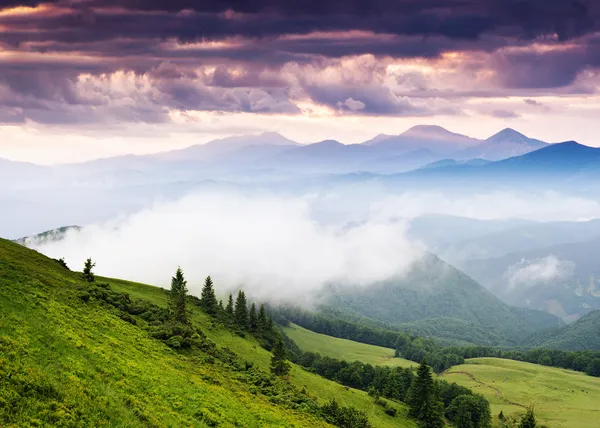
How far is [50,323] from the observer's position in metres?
40.3

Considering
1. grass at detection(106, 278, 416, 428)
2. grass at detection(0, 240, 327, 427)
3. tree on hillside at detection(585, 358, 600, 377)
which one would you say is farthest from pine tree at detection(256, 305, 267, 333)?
tree on hillside at detection(585, 358, 600, 377)

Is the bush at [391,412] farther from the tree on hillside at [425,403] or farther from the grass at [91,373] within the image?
the grass at [91,373]

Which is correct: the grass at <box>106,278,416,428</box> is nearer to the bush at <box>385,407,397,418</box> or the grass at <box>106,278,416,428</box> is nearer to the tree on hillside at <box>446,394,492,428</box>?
the bush at <box>385,407,397,418</box>

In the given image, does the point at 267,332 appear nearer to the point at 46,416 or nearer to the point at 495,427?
the point at 495,427

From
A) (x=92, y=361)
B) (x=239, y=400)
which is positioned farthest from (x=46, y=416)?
(x=239, y=400)

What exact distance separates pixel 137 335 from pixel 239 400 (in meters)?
15.4

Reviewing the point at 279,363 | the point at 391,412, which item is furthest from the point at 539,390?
the point at 279,363

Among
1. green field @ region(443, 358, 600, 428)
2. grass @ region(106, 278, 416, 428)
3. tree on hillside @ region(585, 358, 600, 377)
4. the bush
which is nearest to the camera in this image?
grass @ region(106, 278, 416, 428)

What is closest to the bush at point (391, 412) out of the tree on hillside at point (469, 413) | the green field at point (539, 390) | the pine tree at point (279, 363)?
the tree on hillside at point (469, 413)

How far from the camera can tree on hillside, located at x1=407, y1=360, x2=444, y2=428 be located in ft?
294

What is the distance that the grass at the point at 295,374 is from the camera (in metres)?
83.9

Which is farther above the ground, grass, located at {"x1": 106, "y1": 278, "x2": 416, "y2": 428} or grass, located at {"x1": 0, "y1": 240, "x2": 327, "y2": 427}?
grass, located at {"x1": 0, "y1": 240, "x2": 327, "y2": 427}

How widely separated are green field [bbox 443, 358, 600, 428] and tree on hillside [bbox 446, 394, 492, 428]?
2068 centimetres

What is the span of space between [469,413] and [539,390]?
65.8 metres
